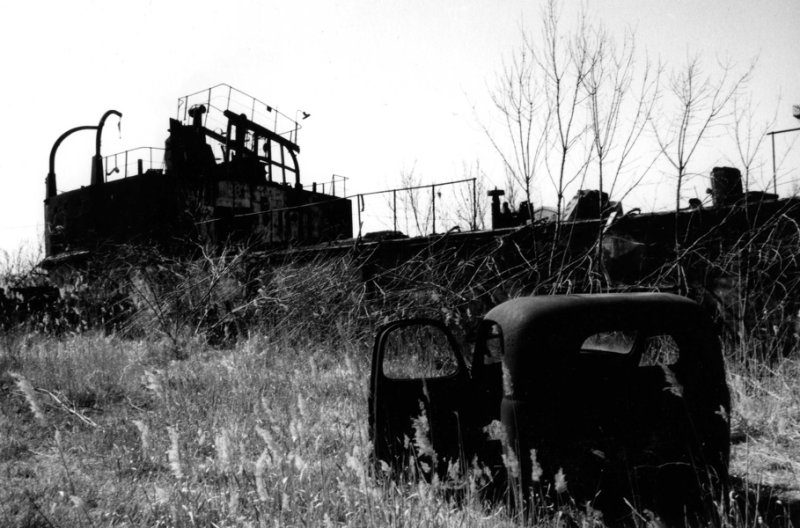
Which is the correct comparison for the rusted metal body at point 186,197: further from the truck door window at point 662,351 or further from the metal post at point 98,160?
the truck door window at point 662,351

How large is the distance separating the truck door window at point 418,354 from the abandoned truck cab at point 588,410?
3.51m

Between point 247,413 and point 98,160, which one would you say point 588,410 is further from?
point 98,160

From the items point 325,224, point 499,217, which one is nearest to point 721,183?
point 499,217

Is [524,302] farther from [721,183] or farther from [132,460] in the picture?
[721,183]

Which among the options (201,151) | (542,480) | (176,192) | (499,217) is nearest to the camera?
(542,480)

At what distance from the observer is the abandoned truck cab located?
8.78 feet

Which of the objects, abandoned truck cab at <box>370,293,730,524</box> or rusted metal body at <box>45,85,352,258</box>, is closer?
abandoned truck cab at <box>370,293,730,524</box>

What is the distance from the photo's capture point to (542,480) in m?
2.74

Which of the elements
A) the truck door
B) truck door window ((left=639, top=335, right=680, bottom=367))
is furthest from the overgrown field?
truck door window ((left=639, top=335, right=680, bottom=367))

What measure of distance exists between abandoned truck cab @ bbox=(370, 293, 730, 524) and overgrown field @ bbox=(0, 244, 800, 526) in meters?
0.25

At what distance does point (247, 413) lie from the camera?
448cm

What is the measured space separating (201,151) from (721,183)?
17.5 metres

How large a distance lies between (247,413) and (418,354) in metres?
3.63

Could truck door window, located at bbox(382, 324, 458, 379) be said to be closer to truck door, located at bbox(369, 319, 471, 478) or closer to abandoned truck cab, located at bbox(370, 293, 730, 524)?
truck door, located at bbox(369, 319, 471, 478)
